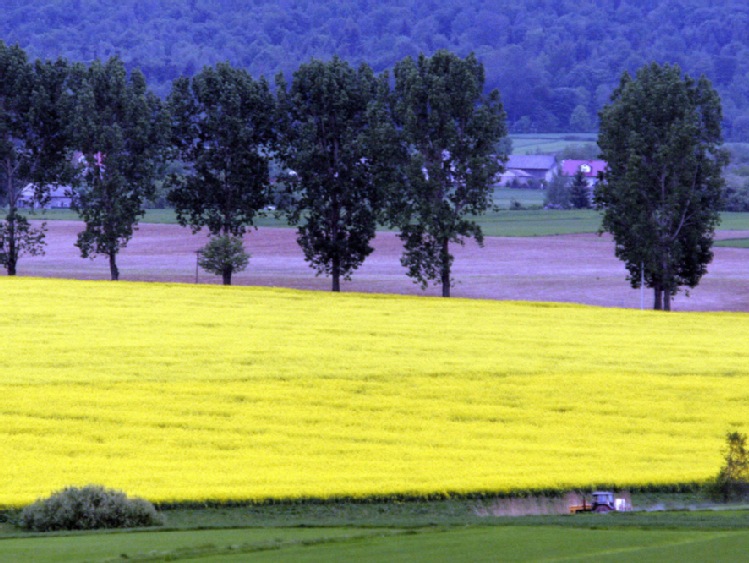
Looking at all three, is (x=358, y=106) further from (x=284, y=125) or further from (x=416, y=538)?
(x=416, y=538)

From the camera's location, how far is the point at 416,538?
1288cm

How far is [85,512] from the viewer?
1495 centimetres

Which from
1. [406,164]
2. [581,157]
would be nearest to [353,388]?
[406,164]

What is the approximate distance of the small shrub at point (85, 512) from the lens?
587 inches

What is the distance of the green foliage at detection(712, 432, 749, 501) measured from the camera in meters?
17.8

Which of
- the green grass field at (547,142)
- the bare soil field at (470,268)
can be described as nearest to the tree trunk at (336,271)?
the bare soil field at (470,268)

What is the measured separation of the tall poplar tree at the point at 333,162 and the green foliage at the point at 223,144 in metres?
1.68

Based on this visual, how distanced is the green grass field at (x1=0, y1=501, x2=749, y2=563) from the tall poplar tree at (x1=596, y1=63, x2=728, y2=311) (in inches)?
1237

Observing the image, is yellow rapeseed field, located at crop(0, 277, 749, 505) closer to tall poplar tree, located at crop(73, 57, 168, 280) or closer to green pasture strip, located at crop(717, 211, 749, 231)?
tall poplar tree, located at crop(73, 57, 168, 280)

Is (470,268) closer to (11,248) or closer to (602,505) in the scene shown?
(11,248)

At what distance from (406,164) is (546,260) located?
22.8 metres

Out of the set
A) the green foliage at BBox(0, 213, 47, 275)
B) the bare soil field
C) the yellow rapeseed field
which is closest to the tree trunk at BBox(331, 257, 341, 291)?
the bare soil field

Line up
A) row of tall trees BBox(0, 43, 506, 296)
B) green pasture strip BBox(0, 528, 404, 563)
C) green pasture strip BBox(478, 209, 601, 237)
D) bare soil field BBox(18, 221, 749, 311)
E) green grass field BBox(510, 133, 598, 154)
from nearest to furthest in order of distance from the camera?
green pasture strip BBox(0, 528, 404, 563) < row of tall trees BBox(0, 43, 506, 296) < bare soil field BBox(18, 221, 749, 311) < green pasture strip BBox(478, 209, 601, 237) < green grass field BBox(510, 133, 598, 154)

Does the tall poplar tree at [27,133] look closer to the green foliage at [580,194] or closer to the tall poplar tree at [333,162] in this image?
the tall poplar tree at [333,162]
